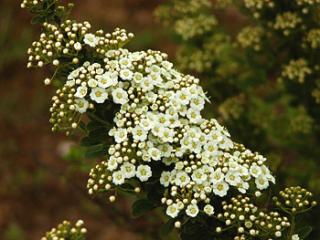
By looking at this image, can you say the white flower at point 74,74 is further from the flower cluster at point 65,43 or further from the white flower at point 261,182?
the white flower at point 261,182

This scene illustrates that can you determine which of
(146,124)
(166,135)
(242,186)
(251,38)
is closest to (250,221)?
(242,186)

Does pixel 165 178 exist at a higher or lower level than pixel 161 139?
lower

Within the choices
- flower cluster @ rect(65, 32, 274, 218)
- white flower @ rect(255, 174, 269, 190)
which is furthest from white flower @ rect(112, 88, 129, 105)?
white flower @ rect(255, 174, 269, 190)

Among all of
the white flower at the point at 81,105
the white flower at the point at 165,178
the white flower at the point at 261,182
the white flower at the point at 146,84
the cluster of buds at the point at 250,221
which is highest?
the white flower at the point at 146,84

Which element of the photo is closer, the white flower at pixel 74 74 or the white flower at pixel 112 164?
the white flower at pixel 112 164

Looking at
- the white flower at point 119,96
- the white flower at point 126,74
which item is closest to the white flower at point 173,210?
the white flower at point 119,96

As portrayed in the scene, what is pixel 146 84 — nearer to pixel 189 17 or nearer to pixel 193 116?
pixel 193 116

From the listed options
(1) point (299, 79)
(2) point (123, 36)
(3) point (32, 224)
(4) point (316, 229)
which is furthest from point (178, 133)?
(3) point (32, 224)

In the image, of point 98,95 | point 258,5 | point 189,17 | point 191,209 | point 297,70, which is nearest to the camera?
point 191,209

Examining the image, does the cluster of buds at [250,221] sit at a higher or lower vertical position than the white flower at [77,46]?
lower
